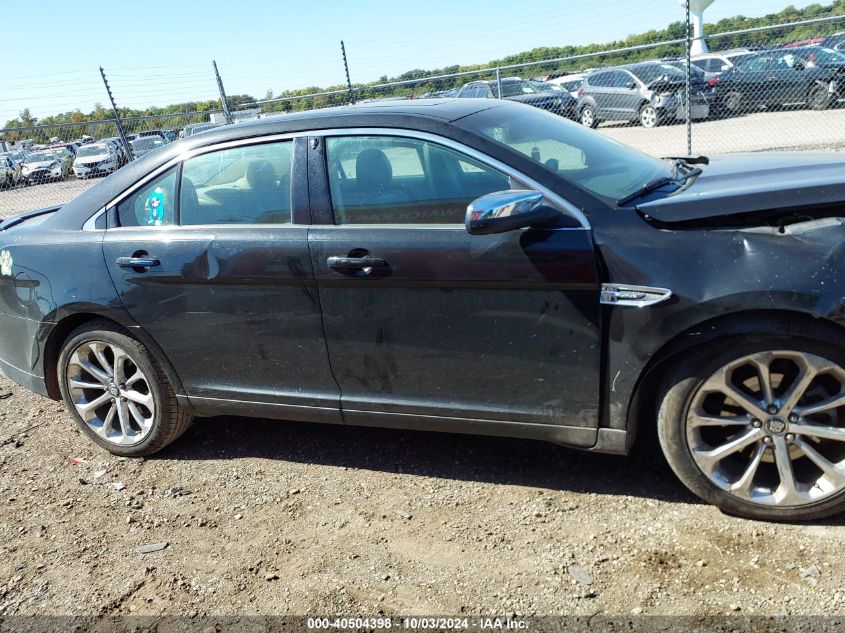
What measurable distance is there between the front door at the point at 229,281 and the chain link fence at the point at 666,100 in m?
9.09

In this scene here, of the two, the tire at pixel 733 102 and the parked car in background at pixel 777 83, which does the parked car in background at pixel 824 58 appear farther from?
the tire at pixel 733 102

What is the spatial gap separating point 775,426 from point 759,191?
89 cm

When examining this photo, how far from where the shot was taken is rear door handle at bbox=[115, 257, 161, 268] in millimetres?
3520

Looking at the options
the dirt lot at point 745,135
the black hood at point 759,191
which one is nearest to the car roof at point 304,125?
the black hood at point 759,191

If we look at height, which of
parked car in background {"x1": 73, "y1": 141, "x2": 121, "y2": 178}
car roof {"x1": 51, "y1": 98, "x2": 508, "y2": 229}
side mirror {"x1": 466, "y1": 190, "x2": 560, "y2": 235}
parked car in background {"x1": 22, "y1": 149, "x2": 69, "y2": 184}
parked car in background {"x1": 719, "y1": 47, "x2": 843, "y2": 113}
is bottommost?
parked car in background {"x1": 73, "y1": 141, "x2": 121, "y2": 178}

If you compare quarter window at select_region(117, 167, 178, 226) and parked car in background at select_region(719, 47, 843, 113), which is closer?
quarter window at select_region(117, 167, 178, 226)

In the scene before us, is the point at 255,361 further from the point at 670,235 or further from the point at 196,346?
the point at 670,235

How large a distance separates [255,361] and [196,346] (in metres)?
0.34

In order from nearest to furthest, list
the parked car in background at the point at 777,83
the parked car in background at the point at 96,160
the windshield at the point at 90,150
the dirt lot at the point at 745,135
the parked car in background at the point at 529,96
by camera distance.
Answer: the dirt lot at the point at 745,135
the parked car in background at the point at 777,83
the parked car in background at the point at 529,96
the parked car in background at the point at 96,160
the windshield at the point at 90,150

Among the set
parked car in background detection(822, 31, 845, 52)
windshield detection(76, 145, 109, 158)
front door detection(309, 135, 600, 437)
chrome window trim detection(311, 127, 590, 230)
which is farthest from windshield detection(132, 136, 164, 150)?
front door detection(309, 135, 600, 437)

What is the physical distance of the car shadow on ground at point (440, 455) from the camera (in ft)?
10.7

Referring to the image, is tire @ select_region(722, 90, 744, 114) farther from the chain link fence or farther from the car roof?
the car roof

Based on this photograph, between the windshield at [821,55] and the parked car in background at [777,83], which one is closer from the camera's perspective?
the parked car in background at [777,83]

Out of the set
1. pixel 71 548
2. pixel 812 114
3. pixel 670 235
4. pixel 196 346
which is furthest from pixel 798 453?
pixel 812 114
